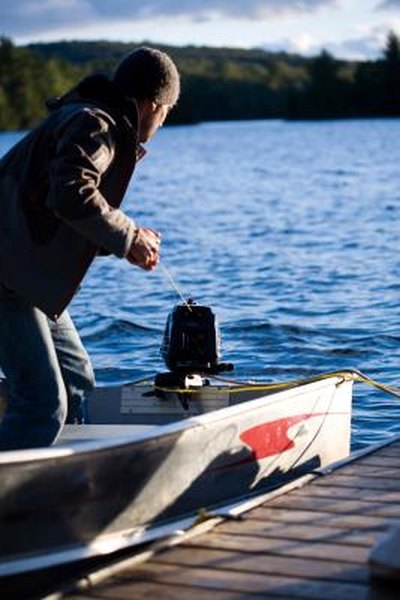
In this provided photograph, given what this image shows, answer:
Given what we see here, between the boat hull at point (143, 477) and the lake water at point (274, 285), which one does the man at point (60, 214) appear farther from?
the lake water at point (274, 285)

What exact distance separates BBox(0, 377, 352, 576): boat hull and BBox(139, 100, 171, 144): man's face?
52.5 inches

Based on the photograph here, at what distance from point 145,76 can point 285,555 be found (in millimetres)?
2157

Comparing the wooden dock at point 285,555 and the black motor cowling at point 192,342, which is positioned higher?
the black motor cowling at point 192,342

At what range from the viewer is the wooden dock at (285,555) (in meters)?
5.62

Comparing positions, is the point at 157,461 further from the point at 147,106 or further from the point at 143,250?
the point at 147,106

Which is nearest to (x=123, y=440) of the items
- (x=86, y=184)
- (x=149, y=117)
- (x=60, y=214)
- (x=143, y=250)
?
(x=143, y=250)

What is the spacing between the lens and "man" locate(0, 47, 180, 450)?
18.6 ft

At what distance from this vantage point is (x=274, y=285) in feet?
60.8

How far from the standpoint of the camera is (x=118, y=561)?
6031 millimetres

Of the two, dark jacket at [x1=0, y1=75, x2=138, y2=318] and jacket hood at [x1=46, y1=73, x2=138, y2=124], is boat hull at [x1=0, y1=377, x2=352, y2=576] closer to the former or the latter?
dark jacket at [x1=0, y1=75, x2=138, y2=318]

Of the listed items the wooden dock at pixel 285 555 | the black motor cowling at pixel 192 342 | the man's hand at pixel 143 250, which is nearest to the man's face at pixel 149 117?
the man's hand at pixel 143 250

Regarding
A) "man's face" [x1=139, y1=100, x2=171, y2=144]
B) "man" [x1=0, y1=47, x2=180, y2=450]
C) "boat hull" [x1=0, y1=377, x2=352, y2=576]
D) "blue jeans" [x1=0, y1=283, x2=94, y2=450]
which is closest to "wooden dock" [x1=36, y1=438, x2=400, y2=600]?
"boat hull" [x1=0, y1=377, x2=352, y2=576]

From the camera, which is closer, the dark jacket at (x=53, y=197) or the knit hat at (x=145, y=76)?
the dark jacket at (x=53, y=197)

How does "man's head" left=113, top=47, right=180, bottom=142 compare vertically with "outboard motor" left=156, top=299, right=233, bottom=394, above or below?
above
